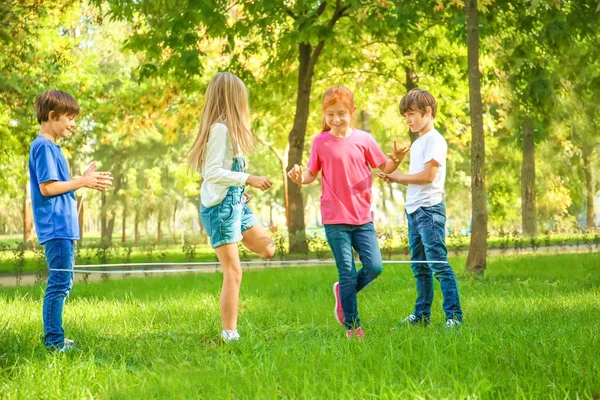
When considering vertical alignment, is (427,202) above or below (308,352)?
above

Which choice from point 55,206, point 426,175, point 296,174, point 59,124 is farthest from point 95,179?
point 426,175

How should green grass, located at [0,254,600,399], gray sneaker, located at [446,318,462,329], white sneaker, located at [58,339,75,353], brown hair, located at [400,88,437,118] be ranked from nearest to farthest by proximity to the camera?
green grass, located at [0,254,600,399] < white sneaker, located at [58,339,75,353] < gray sneaker, located at [446,318,462,329] < brown hair, located at [400,88,437,118]

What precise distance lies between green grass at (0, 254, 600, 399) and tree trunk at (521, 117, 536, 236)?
17012mm

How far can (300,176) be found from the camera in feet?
19.7

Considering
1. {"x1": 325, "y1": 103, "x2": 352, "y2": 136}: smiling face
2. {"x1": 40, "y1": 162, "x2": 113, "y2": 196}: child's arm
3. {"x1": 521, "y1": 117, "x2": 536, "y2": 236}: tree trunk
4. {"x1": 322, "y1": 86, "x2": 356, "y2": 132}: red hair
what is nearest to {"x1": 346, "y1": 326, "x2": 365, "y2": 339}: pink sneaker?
{"x1": 325, "y1": 103, "x2": 352, "y2": 136}: smiling face

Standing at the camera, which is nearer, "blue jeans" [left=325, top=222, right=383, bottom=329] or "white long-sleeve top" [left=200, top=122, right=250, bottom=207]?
"white long-sleeve top" [left=200, top=122, right=250, bottom=207]

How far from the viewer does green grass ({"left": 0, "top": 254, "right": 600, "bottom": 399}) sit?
4.02 m

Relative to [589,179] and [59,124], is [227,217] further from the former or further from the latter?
[589,179]

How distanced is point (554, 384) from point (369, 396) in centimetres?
95

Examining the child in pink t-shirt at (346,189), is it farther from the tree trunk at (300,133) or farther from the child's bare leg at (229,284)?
the tree trunk at (300,133)

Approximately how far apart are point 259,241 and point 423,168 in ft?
4.96

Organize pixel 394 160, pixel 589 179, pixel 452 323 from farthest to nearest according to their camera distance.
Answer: pixel 589 179
pixel 394 160
pixel 452 323

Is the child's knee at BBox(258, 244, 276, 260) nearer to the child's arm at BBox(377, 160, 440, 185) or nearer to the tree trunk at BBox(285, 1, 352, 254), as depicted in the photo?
the child's arm at BBox(377, 160, 440, 185)

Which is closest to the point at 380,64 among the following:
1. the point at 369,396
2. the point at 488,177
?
the point at 488,177
